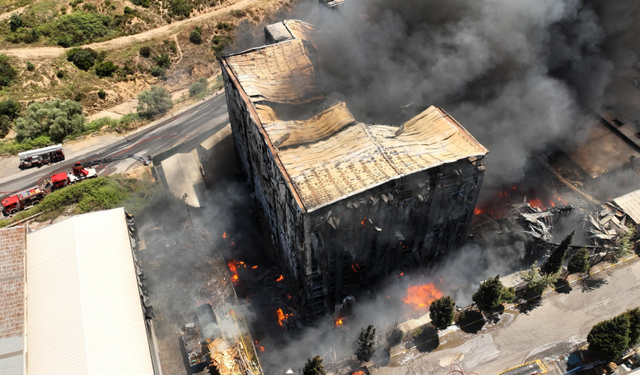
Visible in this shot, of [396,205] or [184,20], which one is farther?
[184,20]

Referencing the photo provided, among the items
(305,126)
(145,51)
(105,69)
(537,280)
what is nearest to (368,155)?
(305,126)

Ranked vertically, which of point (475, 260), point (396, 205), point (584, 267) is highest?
point (396, 205)

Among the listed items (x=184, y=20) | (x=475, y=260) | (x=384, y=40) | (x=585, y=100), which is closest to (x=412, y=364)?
(x=475, y=260)

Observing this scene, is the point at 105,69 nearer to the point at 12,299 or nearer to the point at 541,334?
the point at 12,299

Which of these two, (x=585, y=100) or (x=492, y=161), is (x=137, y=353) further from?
(x=585, y=100)

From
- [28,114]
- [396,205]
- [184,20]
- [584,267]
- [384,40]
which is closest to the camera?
[396,205]

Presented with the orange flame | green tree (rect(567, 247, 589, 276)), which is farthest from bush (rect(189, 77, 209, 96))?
green tree (rect(567, 247, 589, 276))

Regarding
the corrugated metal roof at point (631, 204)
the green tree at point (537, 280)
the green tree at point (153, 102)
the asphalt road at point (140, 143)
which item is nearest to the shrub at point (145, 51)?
the green tree at point (153, 102)
